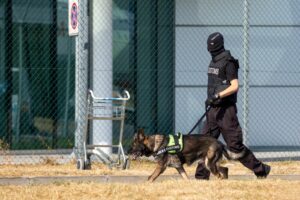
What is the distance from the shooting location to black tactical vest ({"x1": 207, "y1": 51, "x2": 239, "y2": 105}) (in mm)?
11251

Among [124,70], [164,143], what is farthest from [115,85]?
[164,143]

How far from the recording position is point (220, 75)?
444 inches

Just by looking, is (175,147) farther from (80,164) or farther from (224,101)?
(80,164)

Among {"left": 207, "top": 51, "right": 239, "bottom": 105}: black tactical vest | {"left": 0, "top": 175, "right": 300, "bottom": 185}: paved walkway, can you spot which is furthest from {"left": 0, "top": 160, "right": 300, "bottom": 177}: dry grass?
{"left": 207, "top": 51, "right": 239, "bottom": 105}: black tactical vest

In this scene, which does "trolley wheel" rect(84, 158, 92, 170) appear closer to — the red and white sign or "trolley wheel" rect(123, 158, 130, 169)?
"trolley wheel" rect(123, 158, 130, 169)

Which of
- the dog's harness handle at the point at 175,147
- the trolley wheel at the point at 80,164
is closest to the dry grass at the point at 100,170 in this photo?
the trolley wheel at the point at 80,164

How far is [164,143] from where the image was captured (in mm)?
11336

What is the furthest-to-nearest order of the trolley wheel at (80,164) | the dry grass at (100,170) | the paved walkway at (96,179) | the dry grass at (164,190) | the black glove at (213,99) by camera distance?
the trolley wheel at (80,164) < the dry grass at (100,170) < the paved walkway at (96,179) < the black glove at (213,99) < the dry grass at (164,190)

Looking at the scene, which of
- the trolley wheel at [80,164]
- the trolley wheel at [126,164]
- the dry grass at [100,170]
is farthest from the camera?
the trolley wheel at [126,164]

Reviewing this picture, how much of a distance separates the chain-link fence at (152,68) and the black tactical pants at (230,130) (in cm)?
572

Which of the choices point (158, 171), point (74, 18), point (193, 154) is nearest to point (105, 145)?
point (74, 18)

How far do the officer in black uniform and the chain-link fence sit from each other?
5813 millimetres

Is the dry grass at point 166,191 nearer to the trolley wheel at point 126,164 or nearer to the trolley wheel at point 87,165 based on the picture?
the trolley wheel at point 87,165

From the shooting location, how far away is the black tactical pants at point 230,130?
1129 cm
